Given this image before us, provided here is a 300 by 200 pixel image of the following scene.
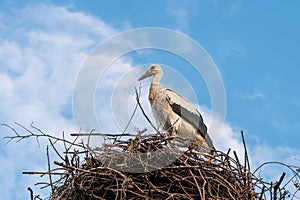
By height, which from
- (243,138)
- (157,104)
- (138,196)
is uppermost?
(157,104)

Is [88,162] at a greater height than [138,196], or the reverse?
[88,162]

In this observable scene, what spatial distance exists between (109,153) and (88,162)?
18cm

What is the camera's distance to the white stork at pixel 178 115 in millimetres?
5918

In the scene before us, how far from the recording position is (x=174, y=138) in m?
4.25

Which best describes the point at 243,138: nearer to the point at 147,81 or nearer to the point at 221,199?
the point at 221,199

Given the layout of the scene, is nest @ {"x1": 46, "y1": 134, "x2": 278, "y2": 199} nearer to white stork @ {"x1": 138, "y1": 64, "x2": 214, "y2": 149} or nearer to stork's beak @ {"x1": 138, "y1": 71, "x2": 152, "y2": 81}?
white stork @ {"x1": 138, "y1": 64, "x2": 214, "y2": 149}

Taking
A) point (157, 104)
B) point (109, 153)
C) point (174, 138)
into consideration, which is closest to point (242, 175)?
point (174, 138)

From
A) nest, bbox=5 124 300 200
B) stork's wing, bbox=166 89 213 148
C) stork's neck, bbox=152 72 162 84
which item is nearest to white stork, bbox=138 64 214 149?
stork's wing, bbox=166 89 213 148

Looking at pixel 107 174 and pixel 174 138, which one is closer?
pixel 107 174

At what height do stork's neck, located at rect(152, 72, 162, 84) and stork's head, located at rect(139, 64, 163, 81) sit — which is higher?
stork's head, located at rect(139, 64, 163, 81)

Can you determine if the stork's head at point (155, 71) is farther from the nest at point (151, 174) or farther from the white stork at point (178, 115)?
the nest at point (151, 174)

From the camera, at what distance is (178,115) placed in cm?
609

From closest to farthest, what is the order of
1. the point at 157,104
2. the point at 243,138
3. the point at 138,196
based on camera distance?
the point at 138,196, the point at 243,138, the point at 157,104

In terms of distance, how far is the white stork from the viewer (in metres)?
5.92
